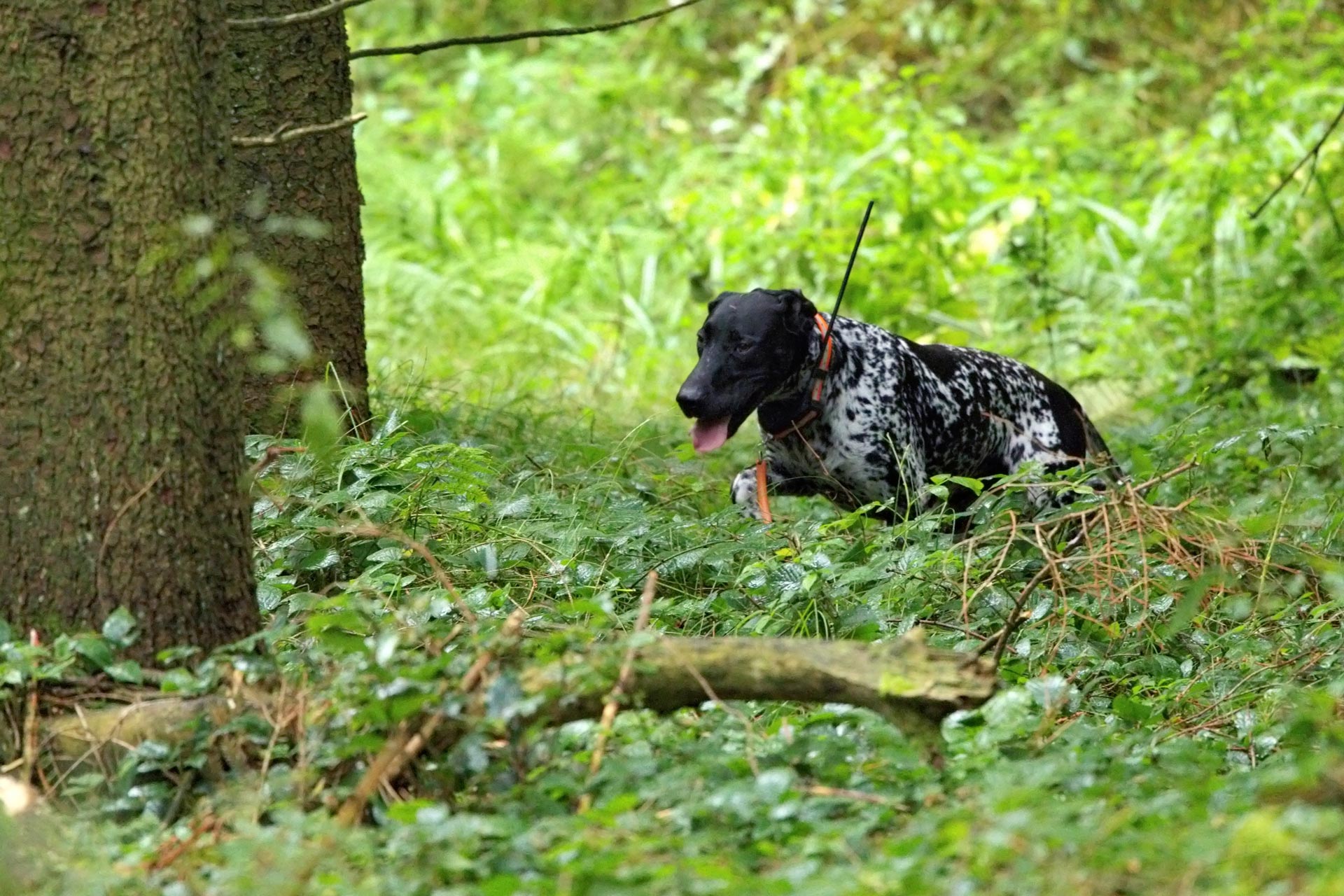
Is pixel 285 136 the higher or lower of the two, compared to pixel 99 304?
higher

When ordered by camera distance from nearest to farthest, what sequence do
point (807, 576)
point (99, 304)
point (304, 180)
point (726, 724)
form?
point (99, 304), point (726, 724), point (807, 576), point (304, 180)

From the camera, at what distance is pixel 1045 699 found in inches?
129

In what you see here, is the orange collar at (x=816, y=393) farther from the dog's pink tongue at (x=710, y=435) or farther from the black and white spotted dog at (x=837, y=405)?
the dog's pink tongue at (x=710, y=435)

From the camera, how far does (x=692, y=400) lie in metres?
5.30

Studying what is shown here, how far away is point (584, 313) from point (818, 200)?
5.07 ft

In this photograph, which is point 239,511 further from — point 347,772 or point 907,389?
point 907,389

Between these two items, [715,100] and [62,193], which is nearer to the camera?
[62,193]

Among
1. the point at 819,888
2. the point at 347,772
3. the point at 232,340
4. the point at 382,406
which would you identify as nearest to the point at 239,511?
the point at 232,340

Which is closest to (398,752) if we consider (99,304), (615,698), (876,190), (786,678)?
(615,698)

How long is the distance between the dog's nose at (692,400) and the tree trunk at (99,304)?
2.39 metres

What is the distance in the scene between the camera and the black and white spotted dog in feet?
17.6

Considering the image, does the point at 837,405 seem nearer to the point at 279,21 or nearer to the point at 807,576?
the point at 807,576

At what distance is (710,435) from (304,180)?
5.01ft

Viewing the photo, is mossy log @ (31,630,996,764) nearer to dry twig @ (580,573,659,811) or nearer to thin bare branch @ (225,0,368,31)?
dry twig @ (580,573,659,811)
